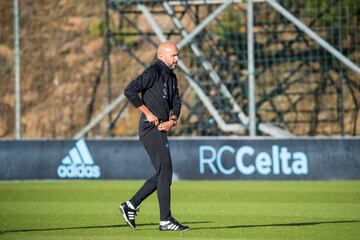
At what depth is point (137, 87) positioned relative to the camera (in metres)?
10.1

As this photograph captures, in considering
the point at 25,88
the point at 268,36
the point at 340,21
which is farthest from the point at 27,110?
the point at 340,21

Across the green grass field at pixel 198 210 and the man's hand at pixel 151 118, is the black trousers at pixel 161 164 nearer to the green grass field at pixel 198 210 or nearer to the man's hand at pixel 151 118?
the man's hand at pixel 151 118

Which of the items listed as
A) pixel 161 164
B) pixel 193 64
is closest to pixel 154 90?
pixel 161 164

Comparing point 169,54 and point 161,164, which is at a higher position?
point 169,54

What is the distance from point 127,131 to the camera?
22.3 metres

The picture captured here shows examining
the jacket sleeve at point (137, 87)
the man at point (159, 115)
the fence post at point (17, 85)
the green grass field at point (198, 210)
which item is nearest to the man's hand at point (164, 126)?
the man at point (159, 115)

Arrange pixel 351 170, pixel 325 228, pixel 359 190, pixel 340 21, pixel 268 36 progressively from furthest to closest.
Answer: pixel 268 36
pixel 340 21
pixel 351 170
pixel 359 190
pixel 325 228

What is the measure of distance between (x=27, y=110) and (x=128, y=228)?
40.5ft

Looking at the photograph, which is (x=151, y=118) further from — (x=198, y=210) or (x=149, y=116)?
(x=198, y=210)

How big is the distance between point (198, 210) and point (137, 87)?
9.82 ft

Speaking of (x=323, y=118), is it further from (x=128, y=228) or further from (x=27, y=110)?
(x=128, y=228)

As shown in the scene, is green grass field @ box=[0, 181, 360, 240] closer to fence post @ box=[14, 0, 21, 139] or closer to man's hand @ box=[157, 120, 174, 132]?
man's hand @ box=[157, 120, 174, 132]

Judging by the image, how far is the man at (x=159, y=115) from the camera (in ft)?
33.1

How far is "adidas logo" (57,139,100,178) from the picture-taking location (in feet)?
61.9
